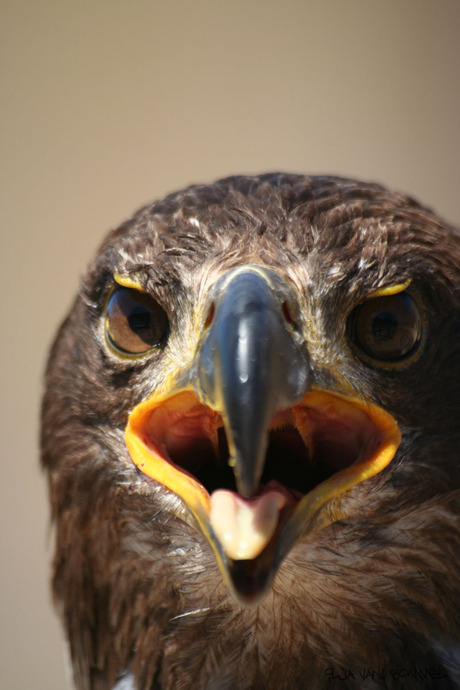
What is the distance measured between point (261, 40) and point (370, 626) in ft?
7.07

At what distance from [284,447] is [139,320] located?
271 mm

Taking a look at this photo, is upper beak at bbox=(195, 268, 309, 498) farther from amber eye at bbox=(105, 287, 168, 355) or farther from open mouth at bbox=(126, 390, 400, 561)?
amber eye at bbox=(105, 287, 168, 355)

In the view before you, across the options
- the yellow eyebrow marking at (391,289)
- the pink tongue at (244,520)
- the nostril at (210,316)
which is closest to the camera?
the pink tongue at (244,520)

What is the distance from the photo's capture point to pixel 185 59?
270cm

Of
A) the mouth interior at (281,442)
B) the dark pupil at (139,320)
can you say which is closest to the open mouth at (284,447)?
the mouth interior at (281,442)

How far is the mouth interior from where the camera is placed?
0.95 metres

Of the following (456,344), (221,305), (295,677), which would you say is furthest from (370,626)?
(221,305)

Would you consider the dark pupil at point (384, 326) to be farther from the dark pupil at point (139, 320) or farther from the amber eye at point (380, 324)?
the dark pupil at point (139, 320)

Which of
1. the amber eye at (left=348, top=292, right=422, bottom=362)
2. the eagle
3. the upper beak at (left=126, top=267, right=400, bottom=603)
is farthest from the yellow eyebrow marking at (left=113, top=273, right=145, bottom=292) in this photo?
the amber eye at (left=348, top=292, right=422, bottom=362)

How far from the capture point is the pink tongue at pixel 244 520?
779 millimetres

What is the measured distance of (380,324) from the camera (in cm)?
102

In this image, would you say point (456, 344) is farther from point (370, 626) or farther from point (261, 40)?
point (261, 40)

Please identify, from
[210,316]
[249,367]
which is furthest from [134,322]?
[249,367]

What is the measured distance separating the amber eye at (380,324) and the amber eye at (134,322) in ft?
0.84
